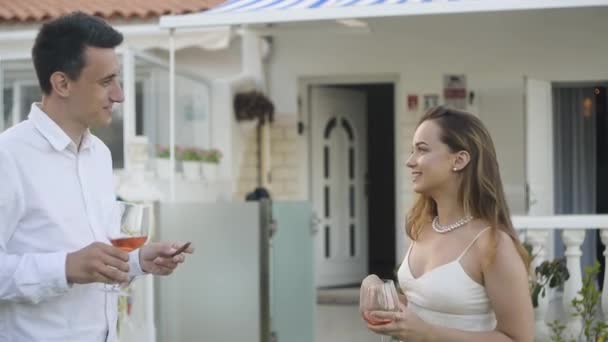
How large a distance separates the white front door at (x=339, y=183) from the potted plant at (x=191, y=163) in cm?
175

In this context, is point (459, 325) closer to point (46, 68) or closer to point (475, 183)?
point (475, 183)

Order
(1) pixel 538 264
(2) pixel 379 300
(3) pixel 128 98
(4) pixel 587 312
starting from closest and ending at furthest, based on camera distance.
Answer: (2) pixel 379 300 → (4) pixel 587 312 → (1) pixel 538 264 → (3) pixel 128 98

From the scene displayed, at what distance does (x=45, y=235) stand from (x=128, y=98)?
626 cm

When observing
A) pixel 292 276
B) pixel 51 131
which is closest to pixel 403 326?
pixel 51 131

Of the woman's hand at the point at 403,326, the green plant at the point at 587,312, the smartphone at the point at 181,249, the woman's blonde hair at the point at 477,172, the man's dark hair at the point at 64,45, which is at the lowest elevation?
the green plant at the point at 587,312

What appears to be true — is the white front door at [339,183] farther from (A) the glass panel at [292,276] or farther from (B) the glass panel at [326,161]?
(A) the glass panel at [292,276]

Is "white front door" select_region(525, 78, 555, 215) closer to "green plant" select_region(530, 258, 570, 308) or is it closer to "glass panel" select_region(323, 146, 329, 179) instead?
"glass panel" select_region(323, 146, 329, 179)

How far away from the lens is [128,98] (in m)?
8.85

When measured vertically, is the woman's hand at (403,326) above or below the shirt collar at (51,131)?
below

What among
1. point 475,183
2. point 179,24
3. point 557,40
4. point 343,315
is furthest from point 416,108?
point 475,183

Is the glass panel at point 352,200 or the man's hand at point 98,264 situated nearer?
the man's hand at point 98,264

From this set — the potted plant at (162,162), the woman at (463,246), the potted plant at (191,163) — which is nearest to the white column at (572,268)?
the woman at (463,246)

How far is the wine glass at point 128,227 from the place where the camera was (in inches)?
107

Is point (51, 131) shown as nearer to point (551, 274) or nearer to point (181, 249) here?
point (181, 249)
